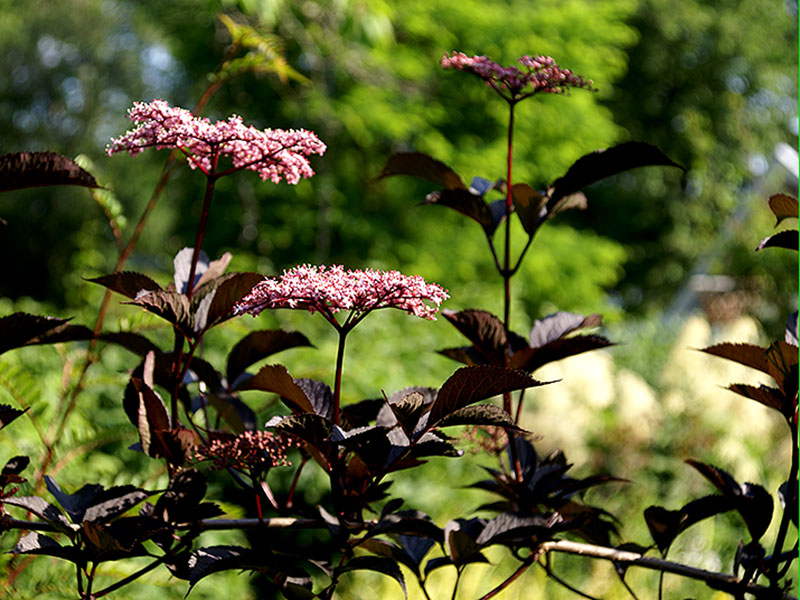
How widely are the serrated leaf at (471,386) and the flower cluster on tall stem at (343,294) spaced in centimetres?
4

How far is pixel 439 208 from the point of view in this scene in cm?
763

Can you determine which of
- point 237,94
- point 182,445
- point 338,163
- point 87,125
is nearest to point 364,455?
point 182,445

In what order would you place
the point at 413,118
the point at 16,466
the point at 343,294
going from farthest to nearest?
1. the point at 413,118
2. the point at 16,466
3. the point at 343,294

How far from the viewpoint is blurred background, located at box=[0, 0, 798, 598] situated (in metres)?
3.02

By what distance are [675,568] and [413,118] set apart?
6.95m

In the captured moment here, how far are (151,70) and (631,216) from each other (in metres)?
8.18

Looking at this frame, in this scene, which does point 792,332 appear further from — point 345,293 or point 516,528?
point 345,293

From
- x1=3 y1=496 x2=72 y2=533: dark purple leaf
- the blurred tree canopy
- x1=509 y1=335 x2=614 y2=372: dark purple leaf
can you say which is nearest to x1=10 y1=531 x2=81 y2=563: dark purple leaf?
x1=3 y1=496 x2=72 y2=533: dark purple leaf

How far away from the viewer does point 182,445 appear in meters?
0.60

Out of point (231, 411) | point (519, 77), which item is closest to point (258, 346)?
point (231, 411)

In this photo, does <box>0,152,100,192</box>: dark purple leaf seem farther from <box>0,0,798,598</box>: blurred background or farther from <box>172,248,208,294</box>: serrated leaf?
<box>0,0,798,598</box>: blurred background

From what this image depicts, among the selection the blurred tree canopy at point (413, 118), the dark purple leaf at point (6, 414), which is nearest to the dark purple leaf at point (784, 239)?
the dark purple leaf at point (6, 414)

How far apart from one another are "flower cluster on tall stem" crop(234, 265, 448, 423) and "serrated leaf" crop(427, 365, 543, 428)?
0.14 feet

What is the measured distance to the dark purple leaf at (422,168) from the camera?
2.39 feet
